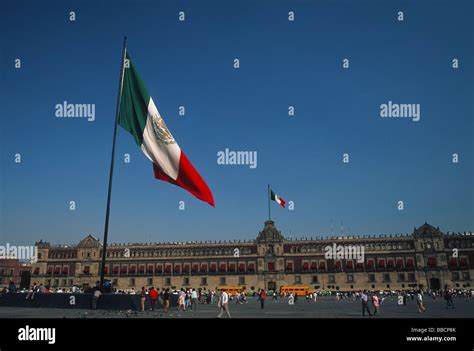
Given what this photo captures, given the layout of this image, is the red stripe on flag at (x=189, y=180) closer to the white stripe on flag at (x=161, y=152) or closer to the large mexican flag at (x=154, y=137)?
the large mexican flag at (x=154, y=137)

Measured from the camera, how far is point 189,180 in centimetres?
1538

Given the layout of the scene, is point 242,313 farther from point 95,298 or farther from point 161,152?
point 161,152

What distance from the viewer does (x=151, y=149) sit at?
1606 cm

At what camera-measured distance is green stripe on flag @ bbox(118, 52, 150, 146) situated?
16766 millimetres

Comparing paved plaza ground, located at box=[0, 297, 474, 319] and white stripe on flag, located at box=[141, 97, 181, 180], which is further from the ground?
white stripe on flag, located at box=[141, 97, 181, 180]

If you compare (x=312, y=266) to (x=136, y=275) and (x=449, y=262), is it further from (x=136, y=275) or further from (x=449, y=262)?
(x=136, y=275)

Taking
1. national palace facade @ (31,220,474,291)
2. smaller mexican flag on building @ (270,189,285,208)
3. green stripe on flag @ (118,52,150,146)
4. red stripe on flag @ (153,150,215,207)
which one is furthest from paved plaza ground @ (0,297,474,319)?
national palace facade @ (31,220,474,291)

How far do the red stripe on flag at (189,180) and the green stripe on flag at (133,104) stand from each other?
6.25 ft

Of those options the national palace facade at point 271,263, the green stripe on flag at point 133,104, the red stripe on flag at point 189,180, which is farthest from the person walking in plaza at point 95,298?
the national palace facade at point 271,263

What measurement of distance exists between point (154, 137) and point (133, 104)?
2.03 m

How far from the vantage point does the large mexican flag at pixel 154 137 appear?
15.4 meters

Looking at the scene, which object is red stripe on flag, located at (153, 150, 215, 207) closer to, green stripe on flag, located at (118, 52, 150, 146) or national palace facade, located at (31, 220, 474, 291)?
green stripe on flag, located at (118, 52, 150, 146)
